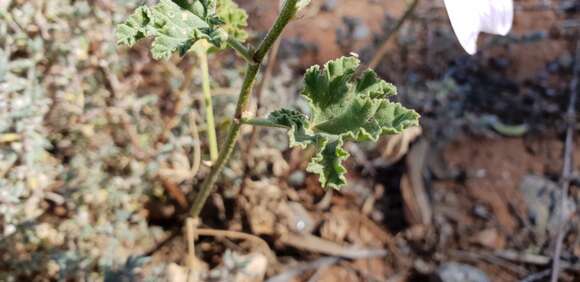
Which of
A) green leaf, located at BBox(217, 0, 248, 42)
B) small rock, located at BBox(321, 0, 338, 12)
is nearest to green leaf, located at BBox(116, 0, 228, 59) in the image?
green leaf, located at BBox(217, 0, 248, 42)

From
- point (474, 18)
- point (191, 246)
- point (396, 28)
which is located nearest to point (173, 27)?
point (474, 18)

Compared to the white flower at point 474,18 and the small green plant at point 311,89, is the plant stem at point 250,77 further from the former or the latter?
the white flower at point 474,18

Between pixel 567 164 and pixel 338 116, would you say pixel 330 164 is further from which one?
pixel 567 164

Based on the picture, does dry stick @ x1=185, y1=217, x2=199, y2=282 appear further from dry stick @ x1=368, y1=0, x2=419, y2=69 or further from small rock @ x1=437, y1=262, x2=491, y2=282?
small rock @ x1=437, y1=262, x2=491, y2=282

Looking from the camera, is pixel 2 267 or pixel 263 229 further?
pixel 263 229

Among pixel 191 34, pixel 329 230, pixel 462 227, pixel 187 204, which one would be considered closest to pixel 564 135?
pixel 462 227

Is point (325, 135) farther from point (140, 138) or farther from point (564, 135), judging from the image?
point (564, 135)
